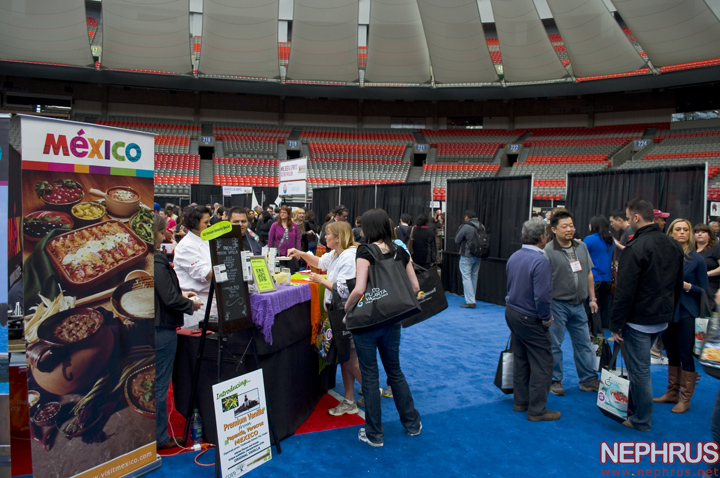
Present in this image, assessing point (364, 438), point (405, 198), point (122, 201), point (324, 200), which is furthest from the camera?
point (324, 200)

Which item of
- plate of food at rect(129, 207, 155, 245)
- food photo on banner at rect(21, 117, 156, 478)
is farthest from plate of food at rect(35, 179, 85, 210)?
plate of food at rect(129, 207, 155, 245)

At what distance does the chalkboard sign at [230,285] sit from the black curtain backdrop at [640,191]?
639cm

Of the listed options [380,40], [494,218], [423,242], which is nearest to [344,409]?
[423,242]

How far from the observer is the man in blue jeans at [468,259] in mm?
8453

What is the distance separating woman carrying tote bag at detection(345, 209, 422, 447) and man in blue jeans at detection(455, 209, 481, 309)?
16.8ft

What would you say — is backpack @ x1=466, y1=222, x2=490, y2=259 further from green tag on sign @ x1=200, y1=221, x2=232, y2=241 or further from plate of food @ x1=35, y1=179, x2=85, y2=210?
plate of food @ x1=35, y1=179, x2=85, y2=210

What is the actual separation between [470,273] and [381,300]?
585cm

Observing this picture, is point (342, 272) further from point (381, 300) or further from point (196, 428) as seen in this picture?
point (196, 428)

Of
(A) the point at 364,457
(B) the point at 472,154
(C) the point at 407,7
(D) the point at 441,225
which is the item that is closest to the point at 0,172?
(A) the point at 364,457

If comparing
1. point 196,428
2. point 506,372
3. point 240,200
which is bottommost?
point 196,428

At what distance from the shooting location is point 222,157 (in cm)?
2508

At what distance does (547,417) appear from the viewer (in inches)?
155

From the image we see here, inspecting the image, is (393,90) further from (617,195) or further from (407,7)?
(617,195)

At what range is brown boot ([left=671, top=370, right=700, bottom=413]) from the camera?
4.12 m
